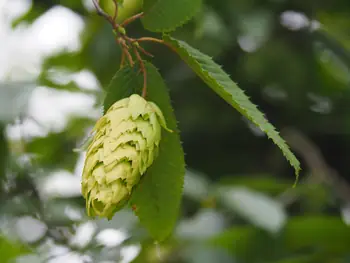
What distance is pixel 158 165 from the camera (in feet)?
2.95

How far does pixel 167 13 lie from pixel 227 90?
0.52 ft

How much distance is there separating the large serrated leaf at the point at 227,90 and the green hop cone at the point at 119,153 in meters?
0.08

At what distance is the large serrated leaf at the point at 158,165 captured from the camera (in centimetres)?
90

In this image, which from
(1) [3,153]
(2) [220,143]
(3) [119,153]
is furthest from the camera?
(2) [220,143]

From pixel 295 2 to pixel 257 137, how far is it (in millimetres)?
414

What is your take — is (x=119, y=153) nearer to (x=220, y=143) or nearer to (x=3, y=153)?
(x=3, y=153)

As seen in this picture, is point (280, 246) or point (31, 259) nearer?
point (31, 259)

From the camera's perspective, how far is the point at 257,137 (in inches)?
83.4

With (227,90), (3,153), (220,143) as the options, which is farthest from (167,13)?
(220,143)

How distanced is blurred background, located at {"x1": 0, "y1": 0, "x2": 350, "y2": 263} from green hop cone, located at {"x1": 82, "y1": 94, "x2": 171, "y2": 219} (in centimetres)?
50

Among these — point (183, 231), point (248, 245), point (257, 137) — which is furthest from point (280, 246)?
point (257, 137)

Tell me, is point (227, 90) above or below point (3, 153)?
above

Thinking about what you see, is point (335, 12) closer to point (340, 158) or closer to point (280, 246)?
point (340, 158)

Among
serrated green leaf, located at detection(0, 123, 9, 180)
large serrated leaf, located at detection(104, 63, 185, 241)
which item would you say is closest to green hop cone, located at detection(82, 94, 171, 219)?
large serrated leaf, located at detection(104, 63, 185, 241)
